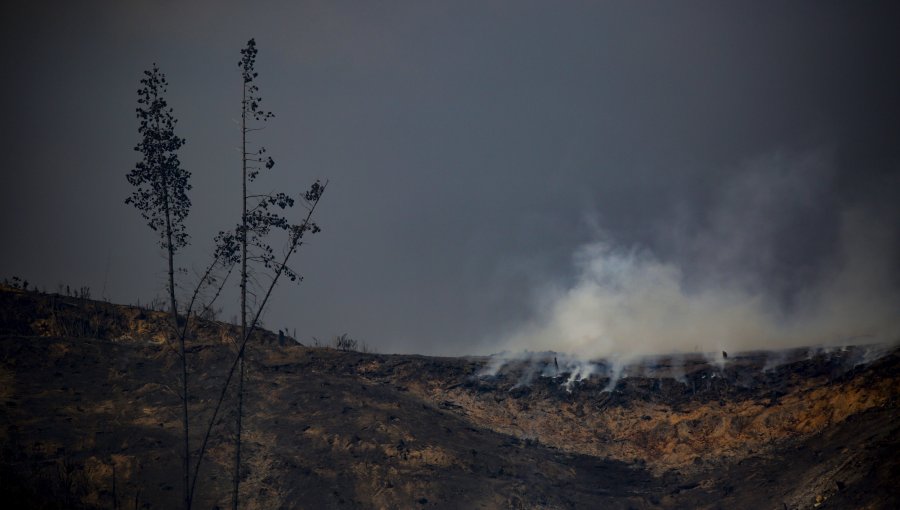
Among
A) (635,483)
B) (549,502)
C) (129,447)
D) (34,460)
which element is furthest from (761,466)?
(34,460)

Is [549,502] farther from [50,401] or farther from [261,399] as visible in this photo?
[50,401]

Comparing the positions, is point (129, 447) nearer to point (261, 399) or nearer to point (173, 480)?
point (173, 480)

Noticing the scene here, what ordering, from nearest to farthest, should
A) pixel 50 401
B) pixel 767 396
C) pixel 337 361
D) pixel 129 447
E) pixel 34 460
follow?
1. pixel 34 460
2. pixel 129 447
3. pixel 50 401
4. pixel 767 396
5. pixel 337 361

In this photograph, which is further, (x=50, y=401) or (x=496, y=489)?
(x=50, y=401)

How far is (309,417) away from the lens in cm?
6350

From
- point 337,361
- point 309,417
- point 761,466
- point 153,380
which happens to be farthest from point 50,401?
point 761,466

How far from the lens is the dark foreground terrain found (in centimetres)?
5297

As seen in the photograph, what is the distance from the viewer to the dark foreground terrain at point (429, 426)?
52969mm

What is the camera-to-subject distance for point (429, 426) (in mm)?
63969

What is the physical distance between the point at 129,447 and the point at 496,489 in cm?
2612

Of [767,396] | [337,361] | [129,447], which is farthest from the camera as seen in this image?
[337,361]

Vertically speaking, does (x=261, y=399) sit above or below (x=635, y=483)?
above

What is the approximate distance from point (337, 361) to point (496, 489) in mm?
24115

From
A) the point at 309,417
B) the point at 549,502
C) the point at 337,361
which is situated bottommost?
the point at 549,502
